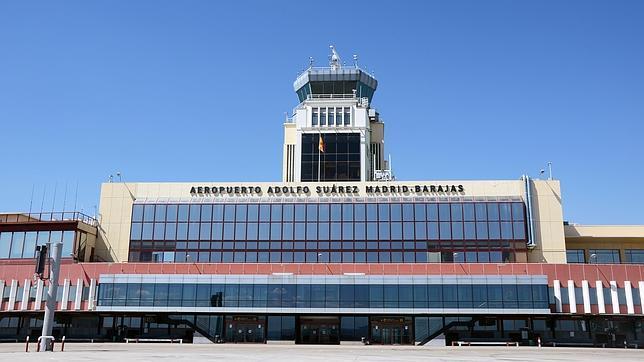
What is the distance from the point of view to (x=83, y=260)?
259 ft

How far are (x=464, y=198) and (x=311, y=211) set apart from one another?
60.7 ft

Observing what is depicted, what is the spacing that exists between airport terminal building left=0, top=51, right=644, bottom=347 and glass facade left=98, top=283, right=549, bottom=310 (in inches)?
4.6

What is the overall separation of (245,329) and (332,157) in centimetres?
3196

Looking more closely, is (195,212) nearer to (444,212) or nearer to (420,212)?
(420,212)

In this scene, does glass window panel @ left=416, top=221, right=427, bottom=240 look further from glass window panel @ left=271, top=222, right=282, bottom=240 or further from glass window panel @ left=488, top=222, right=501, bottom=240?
glass window panel @ left=271, top=222, right=282, bottom=240

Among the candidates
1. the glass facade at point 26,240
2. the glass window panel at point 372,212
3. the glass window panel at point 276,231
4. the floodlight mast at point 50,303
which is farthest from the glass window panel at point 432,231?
the glass facade at point 26,240

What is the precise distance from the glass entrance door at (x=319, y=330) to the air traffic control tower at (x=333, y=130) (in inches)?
1039

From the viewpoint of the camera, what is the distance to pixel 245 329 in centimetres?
7181

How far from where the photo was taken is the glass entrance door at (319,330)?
71375mm

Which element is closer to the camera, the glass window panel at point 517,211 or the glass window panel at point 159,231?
the glass window panel at point 517,211

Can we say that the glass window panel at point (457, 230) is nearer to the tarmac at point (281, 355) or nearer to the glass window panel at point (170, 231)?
the tarmac at point (281, 355)

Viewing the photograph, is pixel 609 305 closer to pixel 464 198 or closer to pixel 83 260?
pixel 464 198

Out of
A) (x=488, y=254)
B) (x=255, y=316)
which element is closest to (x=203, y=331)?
(x=255, y=316)

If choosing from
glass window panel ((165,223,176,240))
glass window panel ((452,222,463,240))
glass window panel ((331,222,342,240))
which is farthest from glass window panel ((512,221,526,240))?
glass window panel ((165,223,176,240))
